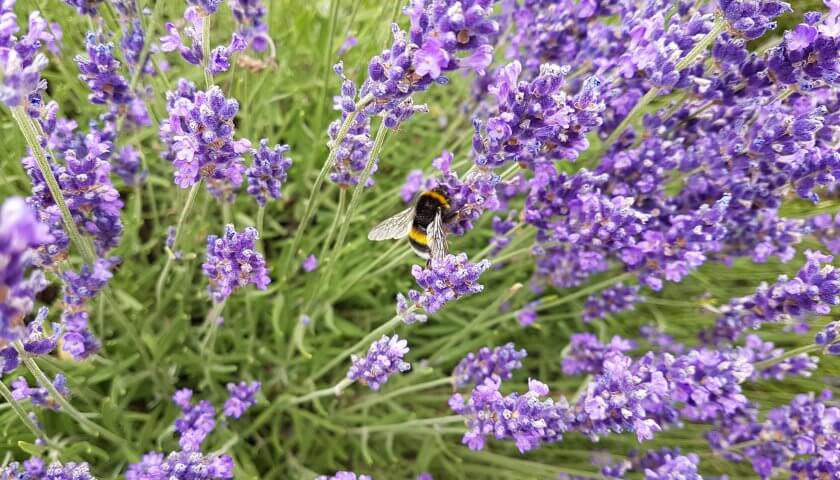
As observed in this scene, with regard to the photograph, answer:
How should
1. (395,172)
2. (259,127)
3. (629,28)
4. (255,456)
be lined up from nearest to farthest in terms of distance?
(629,28) < (255,456) < (259,127) < (395,172)

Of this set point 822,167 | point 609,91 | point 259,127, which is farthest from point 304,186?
point 822,167

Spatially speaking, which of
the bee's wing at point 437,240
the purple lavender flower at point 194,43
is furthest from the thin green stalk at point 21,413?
the bee's wing at point 437,240

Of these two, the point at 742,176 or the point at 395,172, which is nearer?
the point at 742,176

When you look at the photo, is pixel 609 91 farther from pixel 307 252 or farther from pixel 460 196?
pixel 307 252

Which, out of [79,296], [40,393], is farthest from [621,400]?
[40,393]

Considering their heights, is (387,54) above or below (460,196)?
above

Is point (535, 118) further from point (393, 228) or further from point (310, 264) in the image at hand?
point (310, 264)
